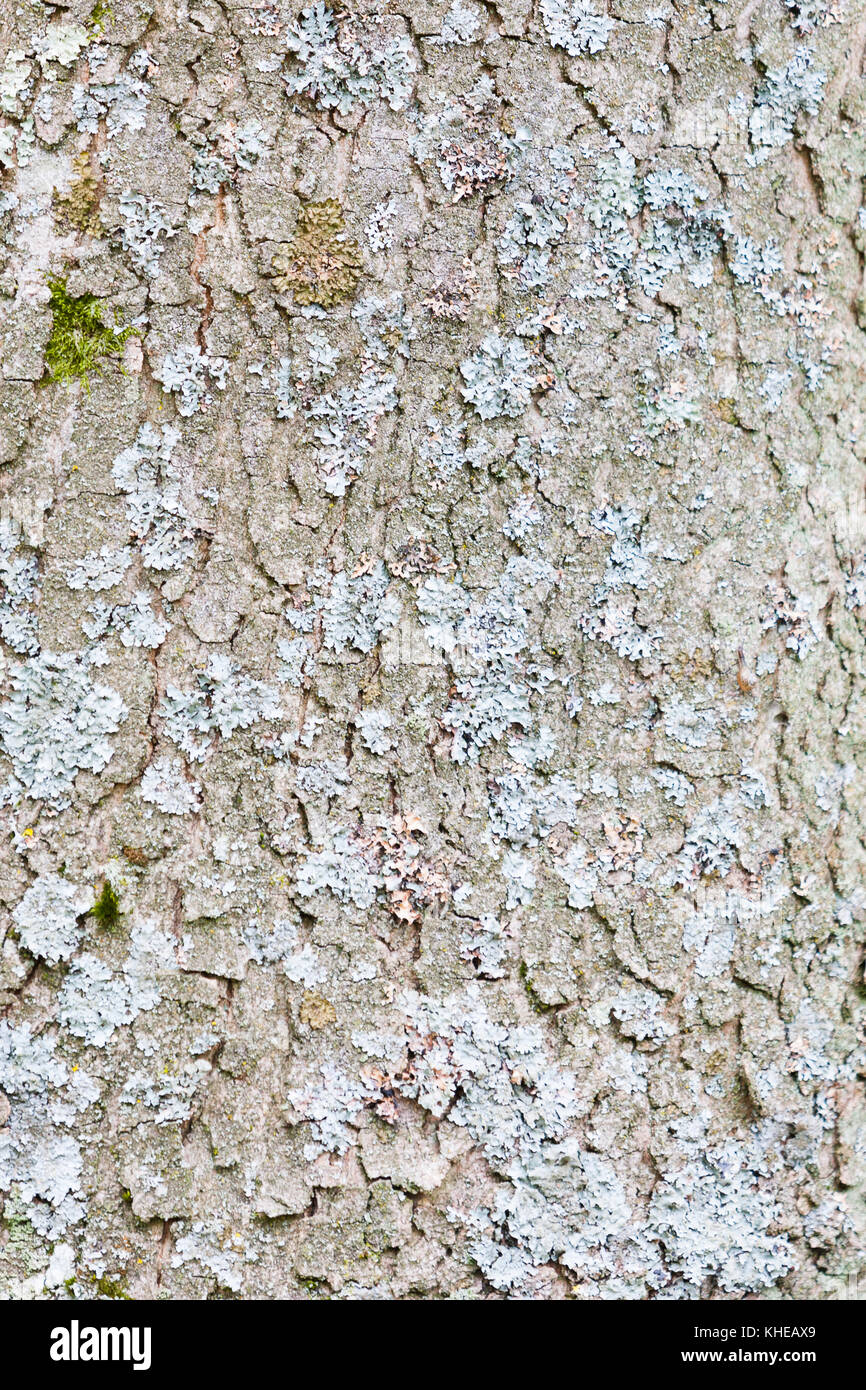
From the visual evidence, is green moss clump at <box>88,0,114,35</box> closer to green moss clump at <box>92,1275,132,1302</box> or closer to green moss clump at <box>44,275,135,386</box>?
green moss clump at <box>44,275,135,386</box>

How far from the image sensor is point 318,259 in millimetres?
1433

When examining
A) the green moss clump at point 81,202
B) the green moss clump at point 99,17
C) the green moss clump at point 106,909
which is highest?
the green moss clump at point 99,17

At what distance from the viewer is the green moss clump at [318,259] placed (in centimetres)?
143

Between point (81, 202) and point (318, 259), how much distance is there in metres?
0.35

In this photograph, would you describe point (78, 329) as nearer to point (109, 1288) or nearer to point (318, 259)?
point (318, 259)

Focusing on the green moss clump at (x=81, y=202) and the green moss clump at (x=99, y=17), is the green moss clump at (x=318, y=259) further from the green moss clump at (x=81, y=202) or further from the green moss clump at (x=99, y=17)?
the green moss clump at (x=99, y=17)

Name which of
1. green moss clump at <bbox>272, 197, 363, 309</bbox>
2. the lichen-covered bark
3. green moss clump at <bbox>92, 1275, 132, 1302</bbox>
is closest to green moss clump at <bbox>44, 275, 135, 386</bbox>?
the lichen-covered bark

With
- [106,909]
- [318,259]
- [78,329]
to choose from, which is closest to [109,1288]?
[106,909]

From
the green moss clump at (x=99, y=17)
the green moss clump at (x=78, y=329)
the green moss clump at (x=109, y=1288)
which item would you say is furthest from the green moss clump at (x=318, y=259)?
the green moss clump at (x=109, y=1288)

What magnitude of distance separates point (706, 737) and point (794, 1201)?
2.47 feet

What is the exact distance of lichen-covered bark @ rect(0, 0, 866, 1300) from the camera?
4.66 ft

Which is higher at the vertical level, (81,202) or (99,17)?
(99,17)

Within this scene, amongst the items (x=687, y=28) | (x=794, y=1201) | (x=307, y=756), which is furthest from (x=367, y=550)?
(x=794, y=1201)
